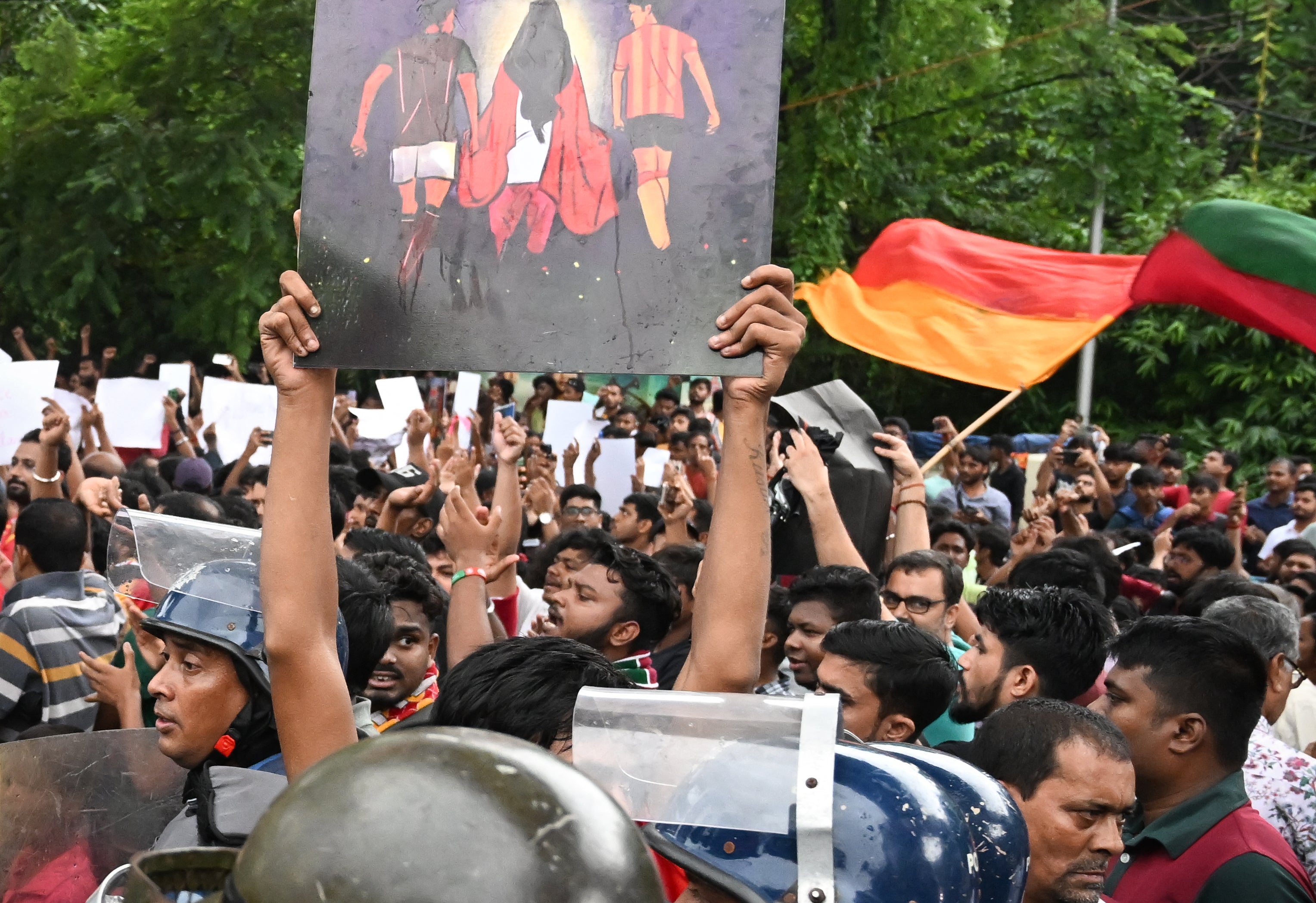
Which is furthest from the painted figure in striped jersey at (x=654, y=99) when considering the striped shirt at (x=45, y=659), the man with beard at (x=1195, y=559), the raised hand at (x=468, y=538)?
the man with beard at (x=1195, y=559)

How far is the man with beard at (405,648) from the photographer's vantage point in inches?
165

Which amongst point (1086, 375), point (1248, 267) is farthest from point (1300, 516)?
point (1086, 375)

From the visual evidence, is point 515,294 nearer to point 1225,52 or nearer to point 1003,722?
point 1003,722

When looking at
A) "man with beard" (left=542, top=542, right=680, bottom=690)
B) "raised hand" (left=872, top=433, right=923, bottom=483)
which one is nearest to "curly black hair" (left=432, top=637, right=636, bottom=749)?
"man with beard" (left=542, top=542, right=680, bottom=690)

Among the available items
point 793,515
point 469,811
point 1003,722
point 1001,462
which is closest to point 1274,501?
point 1001,462

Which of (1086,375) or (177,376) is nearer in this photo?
(177,376)

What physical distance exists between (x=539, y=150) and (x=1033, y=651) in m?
2.35

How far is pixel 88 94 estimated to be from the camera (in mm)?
13000

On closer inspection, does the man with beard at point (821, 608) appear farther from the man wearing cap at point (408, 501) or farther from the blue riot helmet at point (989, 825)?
the blue riot helmet at point (989, 825)

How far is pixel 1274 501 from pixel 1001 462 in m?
2.33

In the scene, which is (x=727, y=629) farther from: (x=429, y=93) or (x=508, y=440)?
(x=508, y=440)

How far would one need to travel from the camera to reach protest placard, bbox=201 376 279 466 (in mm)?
9922

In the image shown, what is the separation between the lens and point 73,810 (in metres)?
2.44

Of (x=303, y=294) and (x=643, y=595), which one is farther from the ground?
(x=303, y=294)
